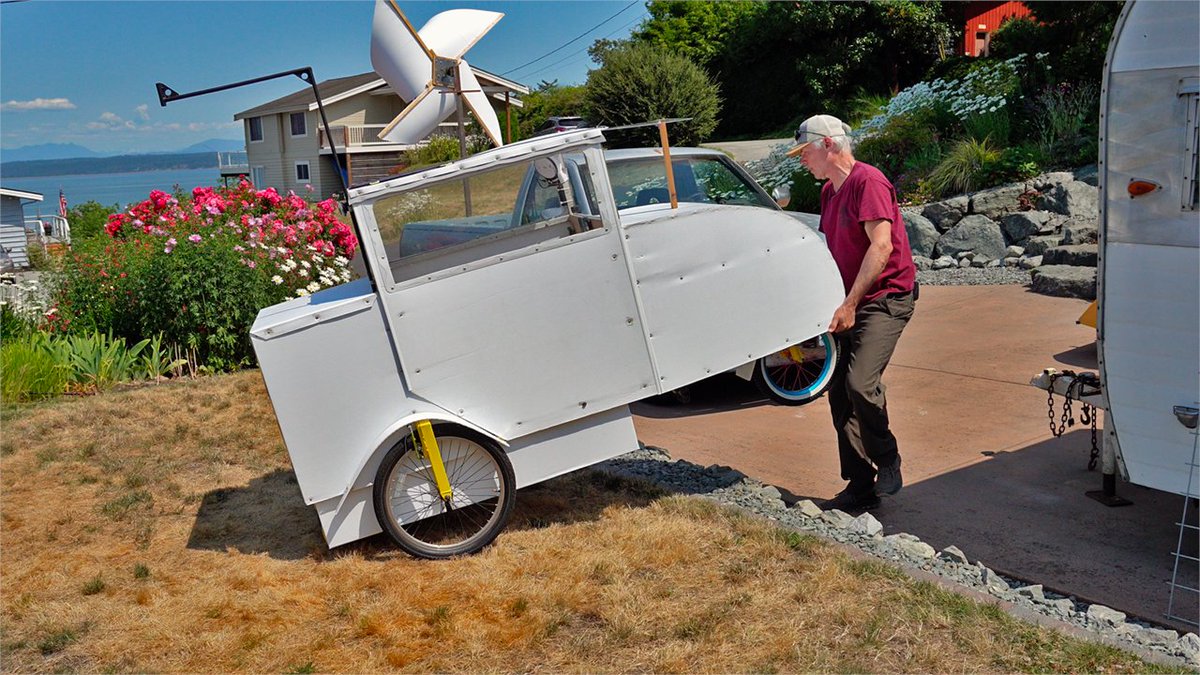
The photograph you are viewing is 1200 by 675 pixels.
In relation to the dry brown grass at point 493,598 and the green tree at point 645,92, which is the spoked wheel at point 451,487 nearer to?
the dry brown grass at point 493,598

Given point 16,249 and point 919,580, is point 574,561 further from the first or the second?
point 16,249

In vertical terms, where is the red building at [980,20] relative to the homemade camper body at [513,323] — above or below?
above

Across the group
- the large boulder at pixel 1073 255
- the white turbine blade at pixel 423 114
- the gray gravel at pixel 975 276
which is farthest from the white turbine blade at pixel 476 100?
the large boulder at pixel 1073 255

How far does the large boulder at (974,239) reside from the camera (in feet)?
42.8

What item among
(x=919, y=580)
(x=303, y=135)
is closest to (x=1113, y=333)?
(x=919, y=580)

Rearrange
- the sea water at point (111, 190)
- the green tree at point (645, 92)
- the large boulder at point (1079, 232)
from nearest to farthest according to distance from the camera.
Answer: the large boulder at point (1079, 232)
the green tree at point (645, 92)
the sea water at point (111, 190)

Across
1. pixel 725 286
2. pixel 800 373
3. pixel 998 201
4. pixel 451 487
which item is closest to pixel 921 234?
pixel 998 201

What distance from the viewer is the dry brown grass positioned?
13.0 ft

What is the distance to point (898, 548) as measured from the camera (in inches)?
192

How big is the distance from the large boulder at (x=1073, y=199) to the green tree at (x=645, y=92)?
1312 centimetres

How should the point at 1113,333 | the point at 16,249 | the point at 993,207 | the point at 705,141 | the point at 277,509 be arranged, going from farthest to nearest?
1. the point at 16,249
2. the point at 705,141
3. the point at 993,207
4. the point at 277,509
5. the point at 1113,333

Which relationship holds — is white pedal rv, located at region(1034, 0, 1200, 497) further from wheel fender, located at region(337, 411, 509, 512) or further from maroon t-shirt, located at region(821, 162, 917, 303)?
wheel fender, located at region(337, 411, 509, 512)

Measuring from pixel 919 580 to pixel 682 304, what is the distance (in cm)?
169

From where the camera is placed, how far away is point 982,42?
1268 inches
